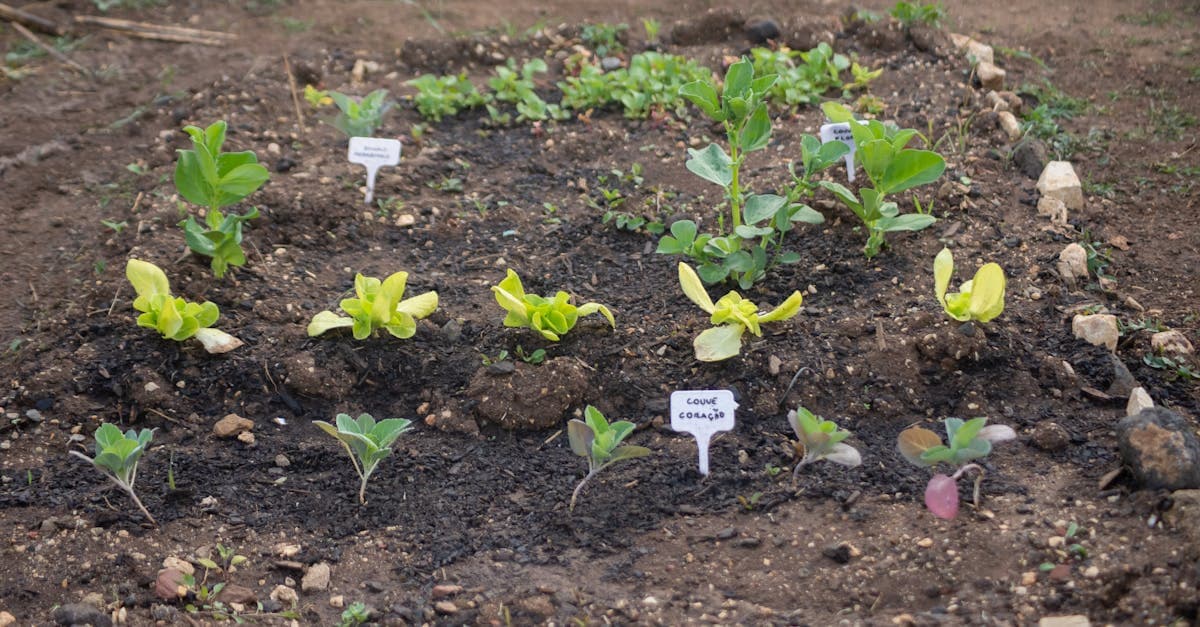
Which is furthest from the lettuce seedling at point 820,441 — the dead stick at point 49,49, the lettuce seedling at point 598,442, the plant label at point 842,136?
the dead stick at point 49,49

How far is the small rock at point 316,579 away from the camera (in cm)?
239

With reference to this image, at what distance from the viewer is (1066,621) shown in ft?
6.73

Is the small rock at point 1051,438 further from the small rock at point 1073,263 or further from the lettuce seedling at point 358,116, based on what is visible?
the lettuce seedling at point 358,116

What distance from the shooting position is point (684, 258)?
3.36 meters

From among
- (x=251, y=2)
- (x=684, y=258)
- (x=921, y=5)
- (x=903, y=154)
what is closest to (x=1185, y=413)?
(x=903, y=154)

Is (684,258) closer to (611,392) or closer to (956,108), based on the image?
(611,392)

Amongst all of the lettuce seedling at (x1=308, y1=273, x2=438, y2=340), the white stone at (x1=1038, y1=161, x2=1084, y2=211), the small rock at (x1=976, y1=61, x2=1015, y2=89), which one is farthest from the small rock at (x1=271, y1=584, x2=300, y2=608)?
the small rock at (x1=976, y1=61, x2=1015, y2=89)

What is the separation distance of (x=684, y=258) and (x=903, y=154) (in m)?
0.75

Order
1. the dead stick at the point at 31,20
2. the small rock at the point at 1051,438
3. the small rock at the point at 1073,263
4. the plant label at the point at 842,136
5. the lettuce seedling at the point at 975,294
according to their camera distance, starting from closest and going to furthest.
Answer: the small rock at the point at 1051,438
the lettuce seedling at the point at 975,294
the small rock at the point at 1073,263
the plant label at the point at 842,136
the dead stick at the point at 31,20

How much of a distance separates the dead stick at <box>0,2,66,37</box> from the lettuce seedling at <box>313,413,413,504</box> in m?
3.76

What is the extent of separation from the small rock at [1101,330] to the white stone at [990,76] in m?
1.58

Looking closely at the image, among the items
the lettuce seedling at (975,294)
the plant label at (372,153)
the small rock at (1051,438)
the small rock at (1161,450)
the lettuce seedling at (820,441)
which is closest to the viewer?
the small rock at (1161,450)

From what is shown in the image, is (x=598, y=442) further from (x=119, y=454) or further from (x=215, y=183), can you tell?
(x=215, y=183)

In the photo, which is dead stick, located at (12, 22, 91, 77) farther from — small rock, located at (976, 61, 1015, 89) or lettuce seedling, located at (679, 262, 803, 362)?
small rock, located at (976, 61, 1015, 89)
